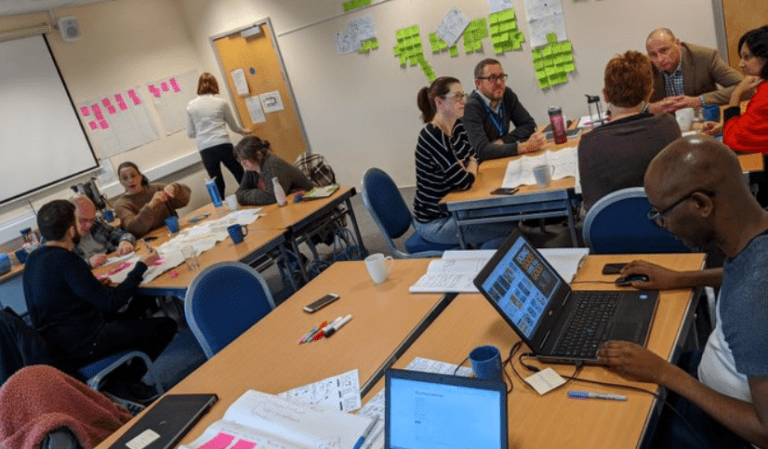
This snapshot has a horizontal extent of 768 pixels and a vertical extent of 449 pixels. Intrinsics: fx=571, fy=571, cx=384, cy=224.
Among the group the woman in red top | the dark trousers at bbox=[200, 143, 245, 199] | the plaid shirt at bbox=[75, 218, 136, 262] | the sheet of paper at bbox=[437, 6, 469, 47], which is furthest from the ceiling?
the woman in red top

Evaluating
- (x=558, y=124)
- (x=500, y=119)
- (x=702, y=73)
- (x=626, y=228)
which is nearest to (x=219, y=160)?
(x=500, y=119)

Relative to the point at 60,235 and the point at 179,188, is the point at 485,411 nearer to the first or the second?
the point at 60,235

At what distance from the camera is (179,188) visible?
4.45 metres

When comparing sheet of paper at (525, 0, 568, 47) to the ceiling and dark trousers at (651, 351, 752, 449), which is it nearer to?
dark trousers at (651, 351, 752, 449)

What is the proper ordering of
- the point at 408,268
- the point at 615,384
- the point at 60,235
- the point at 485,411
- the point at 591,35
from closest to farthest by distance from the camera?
the point at 485,411 < the point at 615,384 < the point at 408,268 < the point at 60,235 < the point at 591,35

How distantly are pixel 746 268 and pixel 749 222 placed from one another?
0.10m

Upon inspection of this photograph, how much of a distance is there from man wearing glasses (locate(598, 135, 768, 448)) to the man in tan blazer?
230 cm

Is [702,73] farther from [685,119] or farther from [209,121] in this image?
[209,121]

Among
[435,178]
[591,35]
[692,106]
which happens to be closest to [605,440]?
[435,178]

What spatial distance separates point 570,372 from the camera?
1.43 m

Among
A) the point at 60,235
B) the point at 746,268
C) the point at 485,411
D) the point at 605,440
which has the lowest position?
the point at 605,440

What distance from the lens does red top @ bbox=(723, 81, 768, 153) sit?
7.63 ft

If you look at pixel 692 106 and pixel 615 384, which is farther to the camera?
pixel 692 106

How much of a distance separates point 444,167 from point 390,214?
41 centimetres
